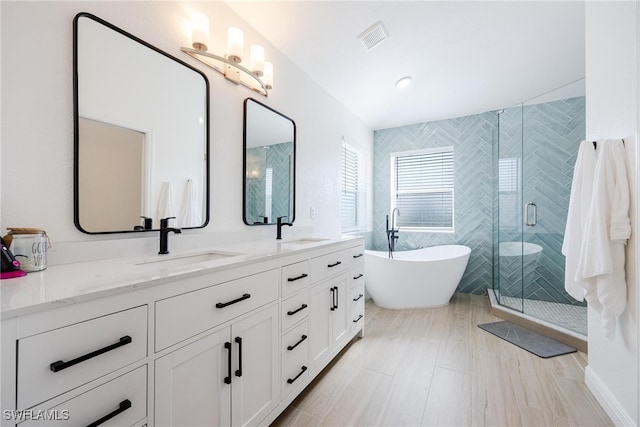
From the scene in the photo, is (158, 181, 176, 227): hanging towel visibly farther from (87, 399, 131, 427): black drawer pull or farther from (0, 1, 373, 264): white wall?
(87, 399, 131, 427): black drawer pull

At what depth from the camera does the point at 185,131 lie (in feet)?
5.14

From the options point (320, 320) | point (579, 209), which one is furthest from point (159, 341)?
point (579, 209)

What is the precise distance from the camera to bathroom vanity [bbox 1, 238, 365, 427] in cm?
64

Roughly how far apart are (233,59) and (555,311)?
371cm

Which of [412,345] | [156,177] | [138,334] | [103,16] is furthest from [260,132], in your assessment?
[412,345]

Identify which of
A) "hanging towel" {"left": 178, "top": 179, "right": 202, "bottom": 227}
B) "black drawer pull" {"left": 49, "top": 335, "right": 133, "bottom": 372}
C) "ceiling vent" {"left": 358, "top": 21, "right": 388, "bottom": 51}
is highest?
"ceiling vent" {"left": 358, "top": 21, "right": 388, "bottom": 51}

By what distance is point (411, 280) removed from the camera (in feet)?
10.2

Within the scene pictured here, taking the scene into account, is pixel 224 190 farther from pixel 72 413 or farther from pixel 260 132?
pixel 72 413

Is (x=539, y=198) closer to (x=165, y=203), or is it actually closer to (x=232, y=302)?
(x=232, y=302)

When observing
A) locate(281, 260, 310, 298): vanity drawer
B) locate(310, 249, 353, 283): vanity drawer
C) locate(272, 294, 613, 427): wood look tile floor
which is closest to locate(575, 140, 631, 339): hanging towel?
locate(272, 294, 613, 427): wood look tile floor

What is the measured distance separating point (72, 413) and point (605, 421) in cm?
237

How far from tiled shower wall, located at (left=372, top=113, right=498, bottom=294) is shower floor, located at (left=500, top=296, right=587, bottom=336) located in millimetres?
622

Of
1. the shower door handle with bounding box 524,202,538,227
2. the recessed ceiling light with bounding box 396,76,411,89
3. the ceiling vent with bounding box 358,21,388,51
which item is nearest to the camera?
the ceiling vent with bounding box 358,21,388,51

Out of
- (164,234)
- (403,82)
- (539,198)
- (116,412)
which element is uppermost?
Result: (403,82)
